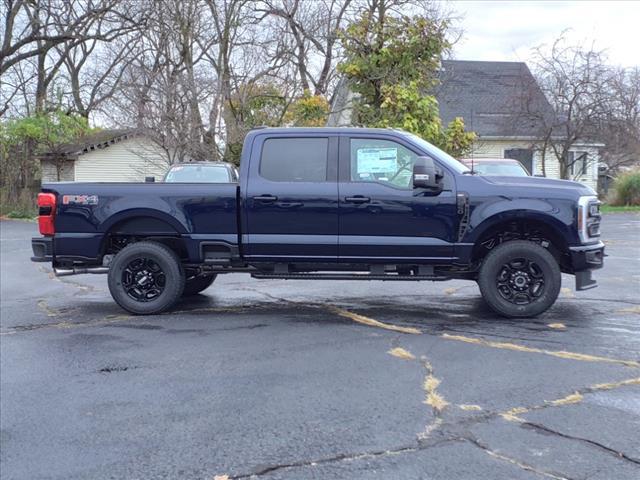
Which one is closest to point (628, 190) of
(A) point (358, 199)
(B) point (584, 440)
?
(A) point (358, 199)

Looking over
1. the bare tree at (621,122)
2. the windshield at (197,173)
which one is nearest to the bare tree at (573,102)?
the bare tree at (621,122)

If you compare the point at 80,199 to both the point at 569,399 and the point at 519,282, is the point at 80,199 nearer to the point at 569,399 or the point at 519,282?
the point at 519,282

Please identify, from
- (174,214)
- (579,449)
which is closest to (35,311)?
(174,214)

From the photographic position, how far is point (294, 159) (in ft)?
23.9

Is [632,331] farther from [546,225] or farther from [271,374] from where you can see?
[271,374]

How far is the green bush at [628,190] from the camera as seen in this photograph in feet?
91.8

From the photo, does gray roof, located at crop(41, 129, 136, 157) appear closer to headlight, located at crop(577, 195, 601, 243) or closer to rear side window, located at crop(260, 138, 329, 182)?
rear side window, located at crop(260, 138, 329, 182)

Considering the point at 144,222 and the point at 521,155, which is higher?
the point at 521,155

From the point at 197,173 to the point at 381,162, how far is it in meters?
8.14

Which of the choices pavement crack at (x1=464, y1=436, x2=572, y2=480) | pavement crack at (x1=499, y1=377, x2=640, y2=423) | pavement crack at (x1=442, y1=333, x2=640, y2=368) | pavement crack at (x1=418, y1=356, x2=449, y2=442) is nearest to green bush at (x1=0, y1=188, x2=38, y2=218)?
pavement crack at (x1=442, y1=333, x2=640, y2=368)

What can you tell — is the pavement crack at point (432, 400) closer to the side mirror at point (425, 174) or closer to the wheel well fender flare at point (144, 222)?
the side mirror at point (425, 174)

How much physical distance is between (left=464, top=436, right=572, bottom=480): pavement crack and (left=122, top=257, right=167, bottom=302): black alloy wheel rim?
15.0ft

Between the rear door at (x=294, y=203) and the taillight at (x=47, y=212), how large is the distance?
2184 mm

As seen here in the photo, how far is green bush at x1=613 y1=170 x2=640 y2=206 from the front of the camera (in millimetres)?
27984
